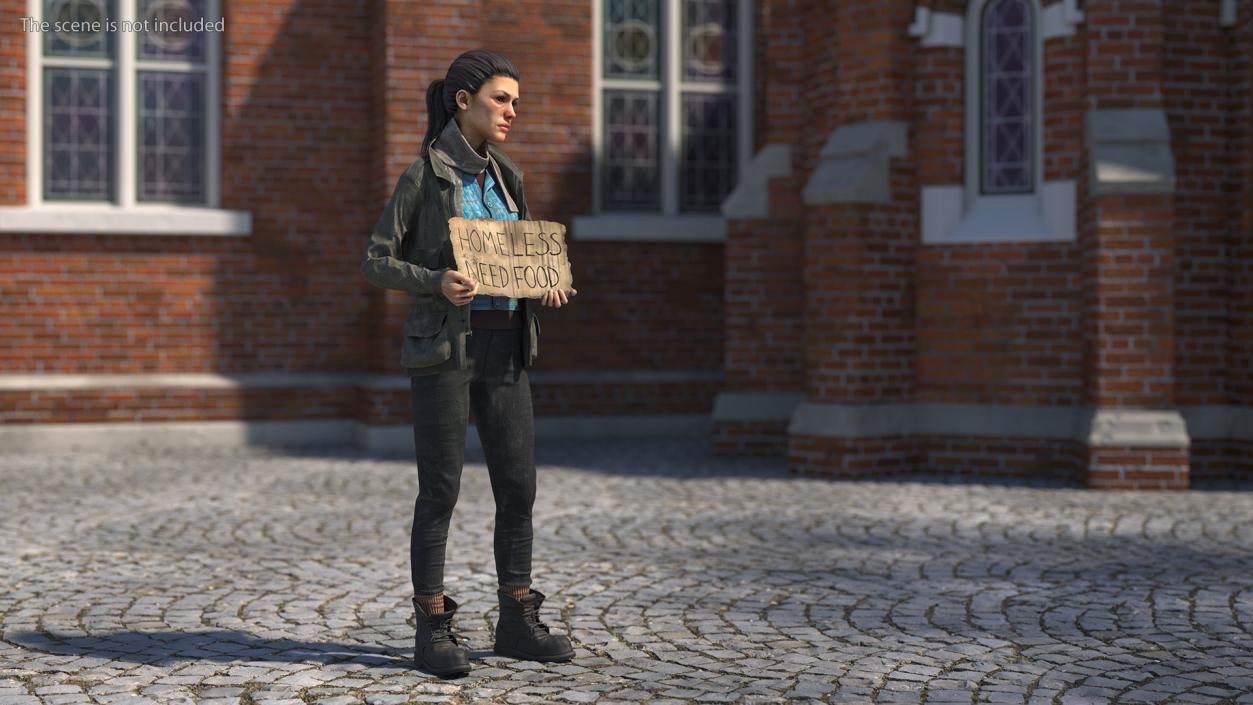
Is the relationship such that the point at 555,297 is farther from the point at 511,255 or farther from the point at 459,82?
the point at 459,82

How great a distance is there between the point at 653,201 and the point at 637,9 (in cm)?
196

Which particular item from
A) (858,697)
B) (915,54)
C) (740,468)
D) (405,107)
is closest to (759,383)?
(740,468)

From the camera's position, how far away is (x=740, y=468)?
11.2m

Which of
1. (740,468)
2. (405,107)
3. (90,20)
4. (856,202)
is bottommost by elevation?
(740,468)

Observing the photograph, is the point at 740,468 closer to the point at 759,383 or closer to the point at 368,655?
the point at 759,383

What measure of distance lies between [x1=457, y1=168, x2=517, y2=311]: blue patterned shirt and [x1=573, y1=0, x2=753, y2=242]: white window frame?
883 centimetres

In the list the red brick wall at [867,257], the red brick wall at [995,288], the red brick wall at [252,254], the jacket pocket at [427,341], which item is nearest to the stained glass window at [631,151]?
the red brick wall at [252,254]

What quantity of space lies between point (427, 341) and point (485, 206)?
0.54m

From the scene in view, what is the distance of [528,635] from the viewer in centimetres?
482

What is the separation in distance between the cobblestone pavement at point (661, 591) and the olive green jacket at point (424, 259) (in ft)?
3.61

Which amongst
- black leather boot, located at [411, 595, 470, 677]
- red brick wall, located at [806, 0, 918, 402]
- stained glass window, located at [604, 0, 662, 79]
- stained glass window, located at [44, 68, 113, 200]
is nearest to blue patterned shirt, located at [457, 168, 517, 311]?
black leather boot, located at [411, 595, 470, 677]

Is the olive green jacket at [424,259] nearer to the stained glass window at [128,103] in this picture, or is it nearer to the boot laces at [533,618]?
the boot laces at [533,618]

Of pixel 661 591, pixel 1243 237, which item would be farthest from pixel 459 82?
pixel 1243 237

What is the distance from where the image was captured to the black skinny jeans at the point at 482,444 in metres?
4.61
